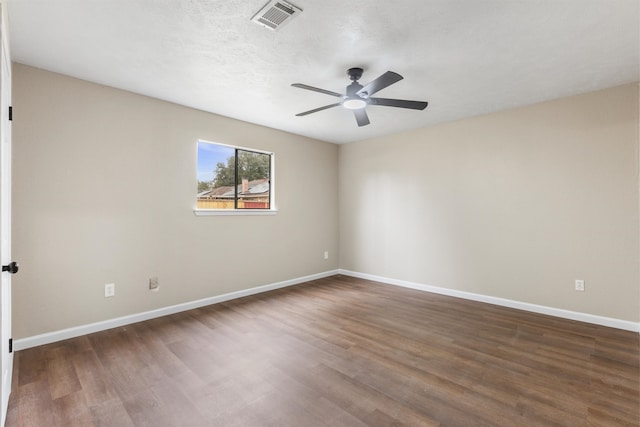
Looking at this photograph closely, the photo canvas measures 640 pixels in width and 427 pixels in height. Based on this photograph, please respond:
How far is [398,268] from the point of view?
190 inches

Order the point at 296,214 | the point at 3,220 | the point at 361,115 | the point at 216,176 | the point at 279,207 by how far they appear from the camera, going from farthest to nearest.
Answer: the point at 296,214 < the point at 279,207 < the point at 216,176 < the point at 361,115 < the point at 3,220

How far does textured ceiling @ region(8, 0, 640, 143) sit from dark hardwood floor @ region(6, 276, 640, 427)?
8.26 feet

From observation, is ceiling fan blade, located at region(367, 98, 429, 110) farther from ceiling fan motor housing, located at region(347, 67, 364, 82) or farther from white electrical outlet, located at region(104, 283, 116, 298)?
white electrical outlet, located at region(104, 283, 116, 298)

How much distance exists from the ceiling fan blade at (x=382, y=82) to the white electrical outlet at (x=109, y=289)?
10.4ft

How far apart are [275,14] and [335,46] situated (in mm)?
567

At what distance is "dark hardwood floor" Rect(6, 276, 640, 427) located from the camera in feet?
5.85

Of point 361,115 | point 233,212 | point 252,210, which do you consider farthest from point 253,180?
point 361,115

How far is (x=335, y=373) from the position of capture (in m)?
2.23

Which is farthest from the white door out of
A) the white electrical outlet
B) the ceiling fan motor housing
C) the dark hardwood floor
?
the ceiling fan motor housing

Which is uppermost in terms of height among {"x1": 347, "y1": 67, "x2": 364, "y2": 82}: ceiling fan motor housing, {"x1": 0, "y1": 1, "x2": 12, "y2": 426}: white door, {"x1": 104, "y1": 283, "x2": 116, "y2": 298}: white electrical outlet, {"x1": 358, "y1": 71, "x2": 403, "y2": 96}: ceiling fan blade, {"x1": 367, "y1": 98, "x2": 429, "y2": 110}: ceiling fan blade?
{"x1": 347, "y1": 67, "x2": 364, "y2": 82}: ceiling fan motor housing

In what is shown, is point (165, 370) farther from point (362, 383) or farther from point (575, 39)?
point (575, 39)

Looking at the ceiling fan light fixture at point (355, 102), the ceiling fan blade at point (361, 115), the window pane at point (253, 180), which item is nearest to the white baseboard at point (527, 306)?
the window pane at point (253, 180)

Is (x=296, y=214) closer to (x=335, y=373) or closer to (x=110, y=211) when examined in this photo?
(x=110, y=211)

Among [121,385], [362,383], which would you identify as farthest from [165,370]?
[362,383]
